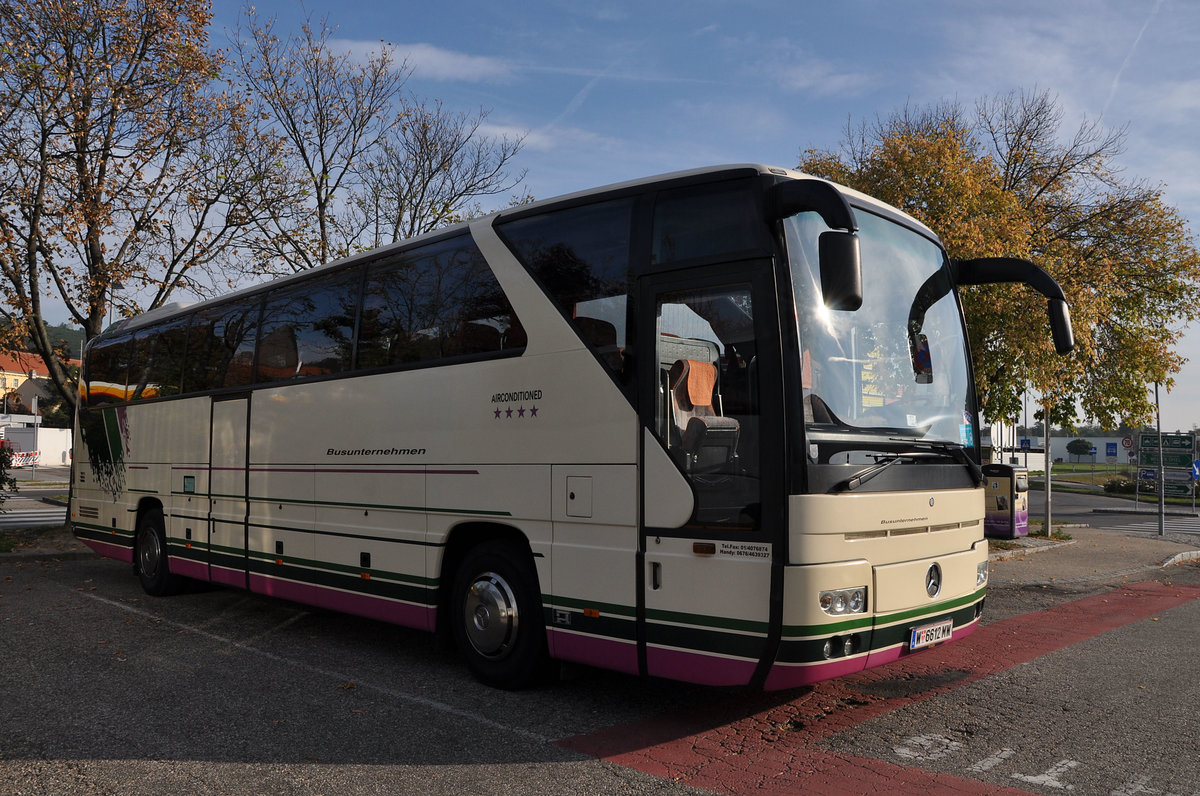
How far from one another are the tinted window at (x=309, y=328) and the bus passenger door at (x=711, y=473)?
3.66m

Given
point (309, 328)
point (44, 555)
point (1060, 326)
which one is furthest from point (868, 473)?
point (44, 555)

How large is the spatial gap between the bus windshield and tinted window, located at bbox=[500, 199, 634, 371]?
1.18 metres

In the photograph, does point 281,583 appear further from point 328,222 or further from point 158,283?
point 328,222

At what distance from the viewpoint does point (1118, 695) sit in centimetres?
647

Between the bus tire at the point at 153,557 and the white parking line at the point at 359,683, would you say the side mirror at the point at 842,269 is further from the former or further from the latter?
the bus tire at the point at 153,557

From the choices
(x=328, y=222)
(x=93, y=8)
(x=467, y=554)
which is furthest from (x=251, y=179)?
(x=467, y=554)

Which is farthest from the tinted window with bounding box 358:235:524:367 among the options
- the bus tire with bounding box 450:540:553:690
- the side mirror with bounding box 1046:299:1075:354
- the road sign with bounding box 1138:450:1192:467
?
the road sign with bounding box 1138:450:1192:467

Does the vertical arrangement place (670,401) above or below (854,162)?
below

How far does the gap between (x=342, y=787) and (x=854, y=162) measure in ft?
68.4

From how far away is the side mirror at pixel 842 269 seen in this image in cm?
470

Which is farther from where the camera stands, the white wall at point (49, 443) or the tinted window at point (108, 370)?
the white wall at point (49, 443)

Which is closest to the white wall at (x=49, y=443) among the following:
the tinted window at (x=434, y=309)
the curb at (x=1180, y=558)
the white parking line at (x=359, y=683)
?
the white parking line at (x=359, y=683)

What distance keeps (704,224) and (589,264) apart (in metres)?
0.93

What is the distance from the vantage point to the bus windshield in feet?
16.8
